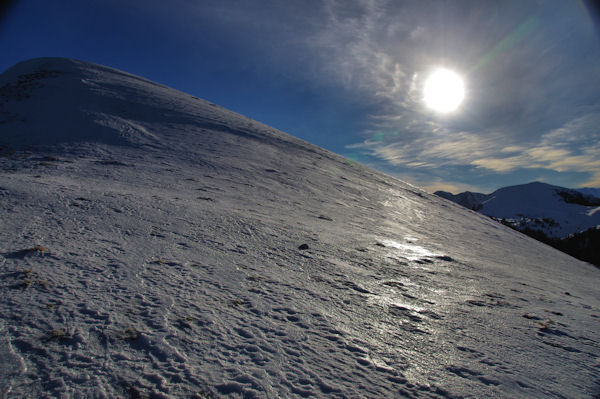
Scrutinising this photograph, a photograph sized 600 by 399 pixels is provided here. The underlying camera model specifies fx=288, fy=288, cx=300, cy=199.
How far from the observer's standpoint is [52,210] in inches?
141

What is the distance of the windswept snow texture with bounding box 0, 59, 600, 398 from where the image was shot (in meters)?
1.66

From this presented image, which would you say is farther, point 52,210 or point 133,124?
point 133,124

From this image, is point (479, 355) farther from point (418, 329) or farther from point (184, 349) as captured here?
point (184, 349)

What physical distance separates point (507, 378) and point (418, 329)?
2.13 feet

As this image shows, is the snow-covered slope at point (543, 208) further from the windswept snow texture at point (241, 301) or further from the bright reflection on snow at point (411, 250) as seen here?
the windswept snow texture at point (241, 301)

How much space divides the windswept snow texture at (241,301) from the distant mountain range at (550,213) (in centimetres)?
1333

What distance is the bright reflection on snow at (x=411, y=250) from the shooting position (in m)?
4.74

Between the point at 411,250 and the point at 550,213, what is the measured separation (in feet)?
130

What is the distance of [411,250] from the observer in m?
5.11

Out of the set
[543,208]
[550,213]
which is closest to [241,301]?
[550,213]

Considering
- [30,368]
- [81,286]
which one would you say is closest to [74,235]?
[81,286]

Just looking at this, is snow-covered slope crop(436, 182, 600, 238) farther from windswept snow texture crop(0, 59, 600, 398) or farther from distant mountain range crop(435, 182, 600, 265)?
windswept snow texture crop(0, 59, 600, 398)

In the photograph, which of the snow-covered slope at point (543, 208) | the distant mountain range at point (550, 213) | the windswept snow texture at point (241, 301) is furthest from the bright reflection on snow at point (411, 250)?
the snow-covered slope at point (543, 208)

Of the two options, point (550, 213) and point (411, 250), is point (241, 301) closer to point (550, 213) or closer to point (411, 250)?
point (411, 250)
